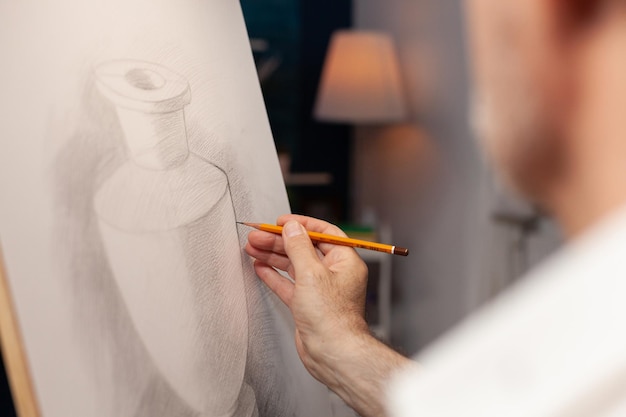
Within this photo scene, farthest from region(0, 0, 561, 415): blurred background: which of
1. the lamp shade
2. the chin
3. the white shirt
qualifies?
the white shirt

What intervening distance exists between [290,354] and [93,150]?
1.19 ft

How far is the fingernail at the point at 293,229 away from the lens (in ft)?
2.91

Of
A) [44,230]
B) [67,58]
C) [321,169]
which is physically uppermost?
[67,58]

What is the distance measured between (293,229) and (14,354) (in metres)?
0.34

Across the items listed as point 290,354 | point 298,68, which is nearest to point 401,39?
point 298,68

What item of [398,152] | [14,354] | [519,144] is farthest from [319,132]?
[519,144]

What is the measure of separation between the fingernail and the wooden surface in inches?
12.7

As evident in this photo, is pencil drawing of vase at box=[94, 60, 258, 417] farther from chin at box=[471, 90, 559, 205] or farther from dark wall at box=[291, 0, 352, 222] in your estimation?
dark wall at box=[291, 0, 352, 222]

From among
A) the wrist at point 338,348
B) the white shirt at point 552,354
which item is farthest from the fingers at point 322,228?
the white shirt at point 552,354

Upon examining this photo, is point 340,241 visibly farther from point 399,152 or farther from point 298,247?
point 399,152

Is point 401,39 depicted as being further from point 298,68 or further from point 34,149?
point 34,149

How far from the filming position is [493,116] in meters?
0.47

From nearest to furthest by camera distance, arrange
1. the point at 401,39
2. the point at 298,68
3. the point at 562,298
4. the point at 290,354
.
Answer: the point at 562,298
the point at 290,354
the point at 401,39
the point at 298,68

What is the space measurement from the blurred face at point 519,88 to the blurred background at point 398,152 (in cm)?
135
